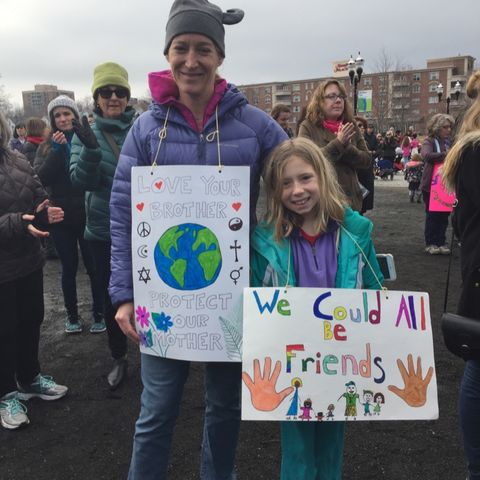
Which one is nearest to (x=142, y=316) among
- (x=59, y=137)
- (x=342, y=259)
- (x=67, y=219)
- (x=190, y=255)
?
(x=190, y=255)

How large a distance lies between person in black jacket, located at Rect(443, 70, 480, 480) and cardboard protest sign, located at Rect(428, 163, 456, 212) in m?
4.94

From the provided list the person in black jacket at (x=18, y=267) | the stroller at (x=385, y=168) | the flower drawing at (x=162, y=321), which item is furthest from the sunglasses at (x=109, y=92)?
the stroller at (x=385, y=168)

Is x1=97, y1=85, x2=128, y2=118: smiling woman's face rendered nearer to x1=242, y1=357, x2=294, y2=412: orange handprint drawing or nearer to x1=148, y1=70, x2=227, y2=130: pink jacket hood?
x1=148, y1=70, x2=227, y2=130: pink jacket hood

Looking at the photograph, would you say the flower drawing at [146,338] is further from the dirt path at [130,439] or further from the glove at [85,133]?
the glove at [85,133]

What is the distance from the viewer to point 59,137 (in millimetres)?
3869

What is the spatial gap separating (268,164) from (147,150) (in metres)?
0.50

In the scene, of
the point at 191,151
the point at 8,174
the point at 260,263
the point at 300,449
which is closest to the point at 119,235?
the point at 191,151

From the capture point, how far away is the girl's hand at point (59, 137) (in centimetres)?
385

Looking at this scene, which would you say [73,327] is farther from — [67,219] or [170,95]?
[170,95]

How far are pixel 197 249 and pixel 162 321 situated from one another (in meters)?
0.32


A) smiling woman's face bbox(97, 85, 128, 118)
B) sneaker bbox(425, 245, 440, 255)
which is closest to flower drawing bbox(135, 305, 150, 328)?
smiling woman's face bbox(97, 85, 128, 118)

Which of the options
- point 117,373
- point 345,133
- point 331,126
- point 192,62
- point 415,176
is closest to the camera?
point 192,62

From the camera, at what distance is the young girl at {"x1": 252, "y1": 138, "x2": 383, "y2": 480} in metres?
1.85

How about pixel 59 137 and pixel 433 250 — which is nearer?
pixel 59 137
